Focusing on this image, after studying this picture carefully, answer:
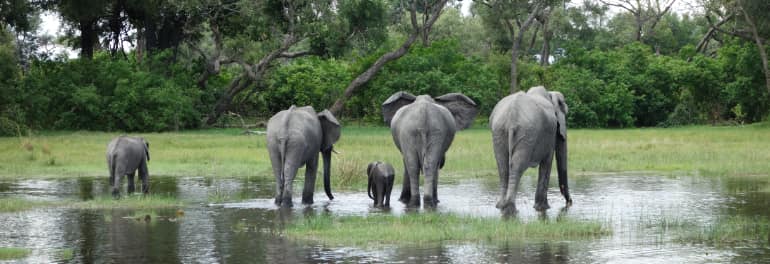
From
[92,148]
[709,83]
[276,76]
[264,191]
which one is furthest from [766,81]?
[264,191]

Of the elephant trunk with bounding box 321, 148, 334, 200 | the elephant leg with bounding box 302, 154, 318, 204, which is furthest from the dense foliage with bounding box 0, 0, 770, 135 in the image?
the elephant leg with bounding box 302, 154, 318, 204

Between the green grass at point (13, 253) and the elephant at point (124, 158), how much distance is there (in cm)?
587

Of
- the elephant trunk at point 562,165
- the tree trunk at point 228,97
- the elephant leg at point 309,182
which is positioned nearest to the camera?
the elephant trunk at point 562,165

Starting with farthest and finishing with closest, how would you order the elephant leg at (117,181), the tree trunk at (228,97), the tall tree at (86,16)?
the tree trunk at (228,97)
the tall tree at (86,16)
the elephant leg at (117,181)

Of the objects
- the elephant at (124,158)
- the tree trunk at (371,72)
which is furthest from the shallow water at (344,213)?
the tree trunk at (371,72)

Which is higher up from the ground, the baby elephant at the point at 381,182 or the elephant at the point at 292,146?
the elephant at the point at 292,146

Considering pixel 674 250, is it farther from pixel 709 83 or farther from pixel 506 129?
pixel 709 83

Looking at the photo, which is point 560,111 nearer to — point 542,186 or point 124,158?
point 542,186

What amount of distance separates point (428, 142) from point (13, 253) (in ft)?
22.3

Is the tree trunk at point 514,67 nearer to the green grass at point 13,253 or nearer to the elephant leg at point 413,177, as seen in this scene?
the elephant leg at point 413,177

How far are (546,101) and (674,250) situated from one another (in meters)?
4.73

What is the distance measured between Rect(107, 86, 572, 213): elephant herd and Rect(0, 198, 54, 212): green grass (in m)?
1.26

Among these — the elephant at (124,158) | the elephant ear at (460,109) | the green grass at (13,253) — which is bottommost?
the green grass at (13,253)

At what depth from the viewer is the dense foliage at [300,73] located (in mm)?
43938
